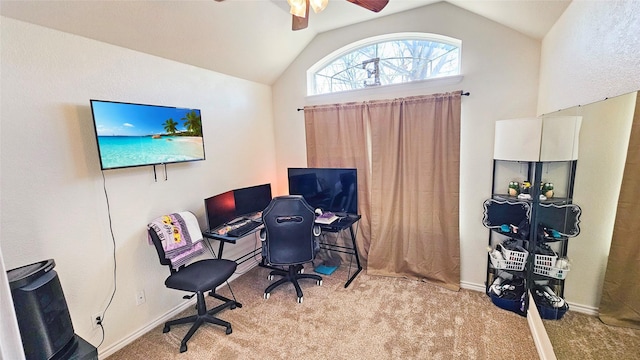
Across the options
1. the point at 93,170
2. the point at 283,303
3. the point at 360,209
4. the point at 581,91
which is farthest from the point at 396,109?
the point at 93,170

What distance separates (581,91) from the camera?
153cm

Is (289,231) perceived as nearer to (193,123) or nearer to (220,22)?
(193,123)

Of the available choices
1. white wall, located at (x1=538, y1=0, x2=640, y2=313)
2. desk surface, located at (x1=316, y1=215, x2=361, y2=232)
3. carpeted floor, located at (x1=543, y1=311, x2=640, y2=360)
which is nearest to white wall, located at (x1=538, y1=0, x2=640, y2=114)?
white wall, located at (x1=538, y1=0, x2=640, y2=313)

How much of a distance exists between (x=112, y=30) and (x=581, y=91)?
3.06m

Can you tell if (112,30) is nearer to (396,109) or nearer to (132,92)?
(132,92)

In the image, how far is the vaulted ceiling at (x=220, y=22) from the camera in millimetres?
1750

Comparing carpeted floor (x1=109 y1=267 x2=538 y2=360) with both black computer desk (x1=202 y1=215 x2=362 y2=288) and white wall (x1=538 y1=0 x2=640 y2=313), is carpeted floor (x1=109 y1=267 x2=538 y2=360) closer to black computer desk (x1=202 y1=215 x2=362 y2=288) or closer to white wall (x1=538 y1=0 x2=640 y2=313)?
black computer desk (x1=202 y1=215 x2=362 y2=288)

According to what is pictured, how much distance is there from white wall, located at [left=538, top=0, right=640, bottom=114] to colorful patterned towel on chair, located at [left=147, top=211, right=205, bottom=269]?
2895 mm

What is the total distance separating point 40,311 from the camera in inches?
54.0

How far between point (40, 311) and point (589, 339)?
2764mm

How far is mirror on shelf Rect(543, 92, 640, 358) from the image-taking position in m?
1.21

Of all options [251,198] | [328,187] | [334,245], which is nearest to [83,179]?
[251,198]

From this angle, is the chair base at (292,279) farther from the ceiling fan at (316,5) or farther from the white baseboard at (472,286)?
the ceiling fan at (316,5)

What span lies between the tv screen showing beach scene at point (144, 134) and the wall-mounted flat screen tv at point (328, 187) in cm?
115
